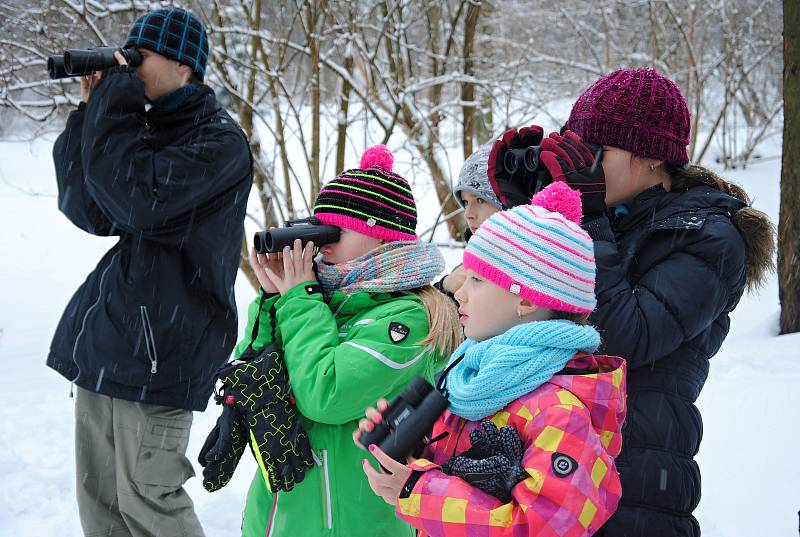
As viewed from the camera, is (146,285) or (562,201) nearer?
(562,201)

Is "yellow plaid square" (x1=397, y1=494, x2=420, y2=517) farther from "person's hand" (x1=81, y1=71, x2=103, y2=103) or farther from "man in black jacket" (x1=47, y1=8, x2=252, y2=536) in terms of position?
"person's hand" (x1=81, y1=71, x2=103, y2=103)

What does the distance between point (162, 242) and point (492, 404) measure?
1.48 meters

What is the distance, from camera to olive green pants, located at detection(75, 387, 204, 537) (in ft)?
8.03

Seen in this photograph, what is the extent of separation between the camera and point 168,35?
2.64m

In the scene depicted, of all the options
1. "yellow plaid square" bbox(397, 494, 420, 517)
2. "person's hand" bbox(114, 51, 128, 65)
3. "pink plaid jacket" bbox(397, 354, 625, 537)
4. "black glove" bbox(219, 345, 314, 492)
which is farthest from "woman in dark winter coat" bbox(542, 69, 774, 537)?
"person's hand" bbox(114, 51, 128, 65)

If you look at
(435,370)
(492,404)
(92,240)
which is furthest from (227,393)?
(92,240)

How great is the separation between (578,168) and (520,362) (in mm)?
580

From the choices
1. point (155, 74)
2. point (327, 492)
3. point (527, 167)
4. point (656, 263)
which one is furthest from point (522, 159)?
point (155, 74)

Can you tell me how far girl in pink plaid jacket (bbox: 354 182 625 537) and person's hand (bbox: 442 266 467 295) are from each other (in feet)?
2.84

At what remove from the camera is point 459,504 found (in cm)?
134

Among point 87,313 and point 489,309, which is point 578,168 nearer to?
point 489,309

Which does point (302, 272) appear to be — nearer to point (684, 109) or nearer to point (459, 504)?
point (459, 504)

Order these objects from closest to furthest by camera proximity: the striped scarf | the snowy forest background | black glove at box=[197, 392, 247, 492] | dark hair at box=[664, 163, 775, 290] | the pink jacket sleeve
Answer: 1. the pink jacket sleeve
2. dark hair at box=[664, 163, 775, 290]
3. black glove at box=[197, 392, 247, 492]
4. the striped scarf
5. the snowy forest background

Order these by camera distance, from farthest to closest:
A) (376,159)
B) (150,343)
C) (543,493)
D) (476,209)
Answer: (476,209), (150,343), (376,159), (543,493)
